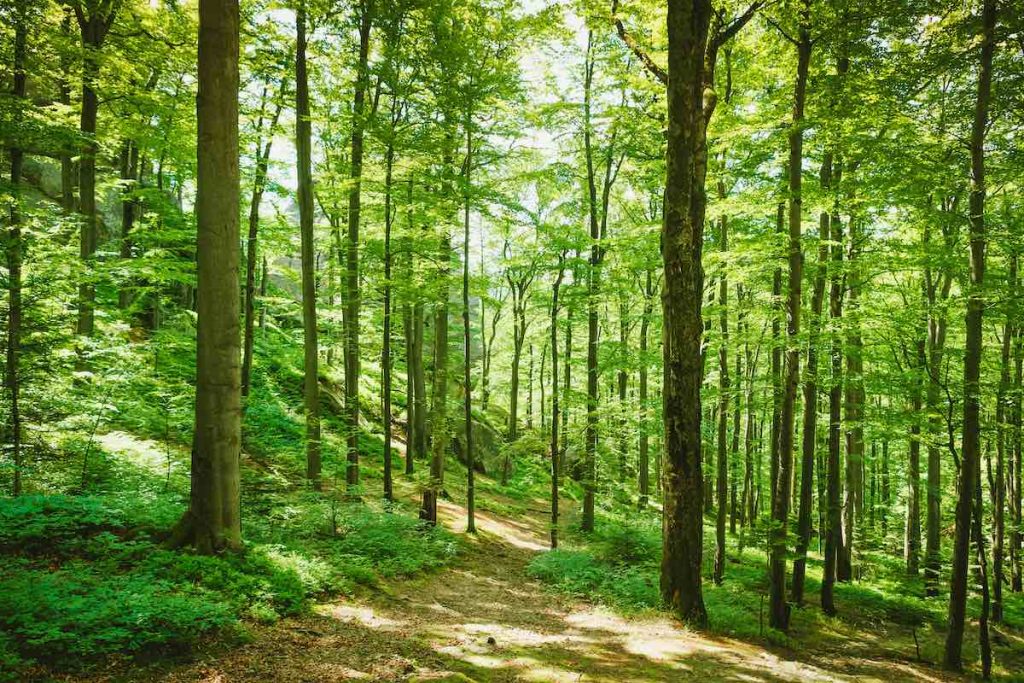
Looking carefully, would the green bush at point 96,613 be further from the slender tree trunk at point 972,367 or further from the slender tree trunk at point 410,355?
the slender tree trunk at point 972,367

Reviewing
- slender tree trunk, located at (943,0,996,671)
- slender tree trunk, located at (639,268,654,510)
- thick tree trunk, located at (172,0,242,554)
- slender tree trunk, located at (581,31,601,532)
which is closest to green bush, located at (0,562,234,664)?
thick tree trunk, located at (172,0,242,554)

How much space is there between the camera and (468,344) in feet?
40.4

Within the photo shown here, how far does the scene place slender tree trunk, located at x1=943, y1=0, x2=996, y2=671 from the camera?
8430 millimetres

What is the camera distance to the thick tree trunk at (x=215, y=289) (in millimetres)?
5910

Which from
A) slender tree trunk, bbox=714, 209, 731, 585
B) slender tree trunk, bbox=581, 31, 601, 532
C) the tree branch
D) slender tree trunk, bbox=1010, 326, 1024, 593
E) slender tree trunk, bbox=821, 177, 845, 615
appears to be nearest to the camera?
the tree branch

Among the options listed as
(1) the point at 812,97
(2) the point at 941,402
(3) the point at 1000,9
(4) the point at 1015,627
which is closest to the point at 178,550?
(1) the point at 812,97

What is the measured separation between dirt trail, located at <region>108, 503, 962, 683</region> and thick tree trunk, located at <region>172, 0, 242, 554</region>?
1.56 m

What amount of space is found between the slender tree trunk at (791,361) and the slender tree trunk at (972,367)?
2456 millimetres

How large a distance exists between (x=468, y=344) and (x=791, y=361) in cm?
679

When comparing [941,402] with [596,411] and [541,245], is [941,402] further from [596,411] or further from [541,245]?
[541,245]

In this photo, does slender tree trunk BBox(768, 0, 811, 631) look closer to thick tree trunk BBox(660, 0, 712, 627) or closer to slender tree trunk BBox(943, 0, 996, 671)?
slender tree trunk BBox(943, 0, 996, 671)

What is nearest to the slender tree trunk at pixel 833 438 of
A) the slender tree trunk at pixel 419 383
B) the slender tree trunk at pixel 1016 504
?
the slender tree trunk at pixel 1016 504

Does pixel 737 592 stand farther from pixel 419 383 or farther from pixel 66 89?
pixel 66 89

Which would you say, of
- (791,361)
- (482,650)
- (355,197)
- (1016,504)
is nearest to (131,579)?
(482,650)
